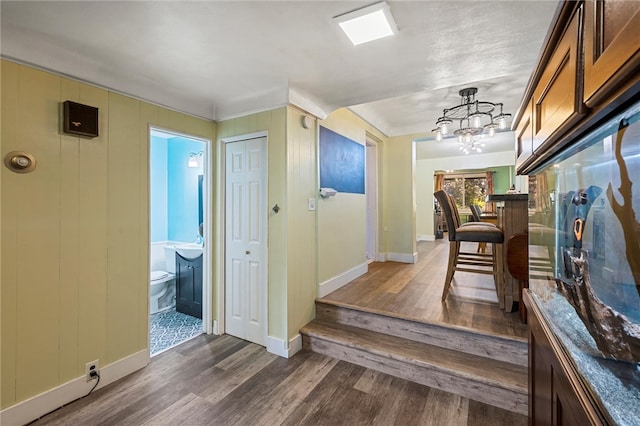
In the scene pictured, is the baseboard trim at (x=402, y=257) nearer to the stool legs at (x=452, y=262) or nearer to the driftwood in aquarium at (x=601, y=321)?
the stool legs at (x=452, y=262)

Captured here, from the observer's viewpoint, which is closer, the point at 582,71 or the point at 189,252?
the point at 582,71

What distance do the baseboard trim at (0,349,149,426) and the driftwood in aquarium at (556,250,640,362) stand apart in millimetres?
2862

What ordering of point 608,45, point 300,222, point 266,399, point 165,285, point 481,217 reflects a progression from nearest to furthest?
1. point 608,45
2. point 266,399
3. point 300,222
4. point 165,285
5. point 481,217

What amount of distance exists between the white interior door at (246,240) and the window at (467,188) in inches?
368

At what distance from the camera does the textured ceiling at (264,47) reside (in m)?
1.50

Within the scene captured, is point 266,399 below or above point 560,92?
below

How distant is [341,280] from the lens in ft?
11.3

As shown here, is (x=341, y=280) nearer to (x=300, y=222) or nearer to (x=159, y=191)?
(x=300, y=222)

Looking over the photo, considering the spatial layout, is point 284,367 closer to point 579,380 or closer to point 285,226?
point 285,226

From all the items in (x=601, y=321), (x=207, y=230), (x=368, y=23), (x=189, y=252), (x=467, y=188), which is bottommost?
(x=189, y=252)

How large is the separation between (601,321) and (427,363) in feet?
5.43

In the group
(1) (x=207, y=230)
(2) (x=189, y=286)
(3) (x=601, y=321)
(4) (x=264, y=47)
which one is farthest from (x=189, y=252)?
(3) (x=601, y=321)

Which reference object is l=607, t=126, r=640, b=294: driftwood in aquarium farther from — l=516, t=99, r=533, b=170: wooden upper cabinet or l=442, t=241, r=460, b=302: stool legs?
l=442, t=241, r=460, b=302: stool legs

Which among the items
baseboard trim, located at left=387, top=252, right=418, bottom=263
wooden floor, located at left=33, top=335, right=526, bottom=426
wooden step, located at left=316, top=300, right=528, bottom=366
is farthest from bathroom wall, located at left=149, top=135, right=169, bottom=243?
baseboard trim, located at left=387, top=252, right=418, bottom=263
